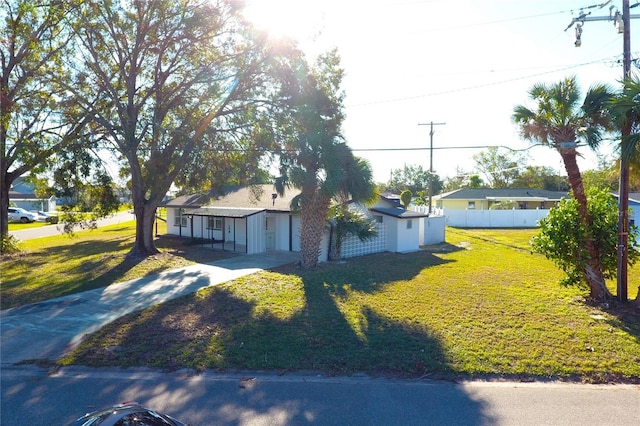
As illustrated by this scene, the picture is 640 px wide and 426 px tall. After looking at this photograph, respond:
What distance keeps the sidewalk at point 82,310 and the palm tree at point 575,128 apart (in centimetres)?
1011

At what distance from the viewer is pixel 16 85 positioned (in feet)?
56.9

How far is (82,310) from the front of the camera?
32.2ft

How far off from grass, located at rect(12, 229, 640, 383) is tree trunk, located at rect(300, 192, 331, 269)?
203cm

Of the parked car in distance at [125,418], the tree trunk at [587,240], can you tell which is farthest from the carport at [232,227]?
the parked car in distance at [125,418]

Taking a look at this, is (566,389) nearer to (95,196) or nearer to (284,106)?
(284,106)

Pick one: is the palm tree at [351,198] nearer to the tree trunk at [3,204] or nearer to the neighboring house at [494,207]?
the tree trunk at [3,204]

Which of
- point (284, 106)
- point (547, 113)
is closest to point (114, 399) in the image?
point (547, 113)

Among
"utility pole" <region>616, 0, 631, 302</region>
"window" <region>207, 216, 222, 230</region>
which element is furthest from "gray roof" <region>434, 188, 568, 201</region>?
"utility pole" <region>616, 0, 631, 302</region>

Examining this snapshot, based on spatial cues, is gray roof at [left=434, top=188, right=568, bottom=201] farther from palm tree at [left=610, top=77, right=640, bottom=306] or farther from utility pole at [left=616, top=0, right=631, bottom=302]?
palm tree at [left=610, top=77, right=640, bottom=306]

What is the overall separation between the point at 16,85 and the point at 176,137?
7910 millimetres

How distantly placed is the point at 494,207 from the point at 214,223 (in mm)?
27763

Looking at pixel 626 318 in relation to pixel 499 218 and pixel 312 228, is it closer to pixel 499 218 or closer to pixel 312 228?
pixel 312 228

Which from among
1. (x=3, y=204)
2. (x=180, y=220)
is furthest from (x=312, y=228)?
(x=3, y=204)

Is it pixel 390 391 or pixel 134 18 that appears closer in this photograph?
pixel 390 391
